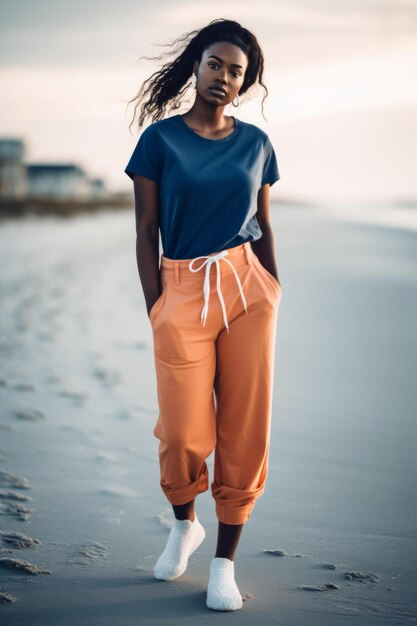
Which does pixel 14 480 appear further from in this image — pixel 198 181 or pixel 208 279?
pixel 198 181

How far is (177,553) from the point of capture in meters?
2.44


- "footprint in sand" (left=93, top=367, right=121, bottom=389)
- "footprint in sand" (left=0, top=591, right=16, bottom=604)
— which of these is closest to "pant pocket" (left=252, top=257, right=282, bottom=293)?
"footprint in sand" (left=0, top=591, right=16, bottom=604)

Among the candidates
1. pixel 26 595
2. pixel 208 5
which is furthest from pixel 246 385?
pixel 208 5

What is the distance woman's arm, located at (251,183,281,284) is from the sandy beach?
Answer: 1.08 m

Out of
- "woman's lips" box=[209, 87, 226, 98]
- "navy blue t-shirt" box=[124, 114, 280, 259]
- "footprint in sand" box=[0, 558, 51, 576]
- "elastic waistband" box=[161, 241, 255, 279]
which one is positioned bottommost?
"footprint in sand" box=[0, 558, 51, 576]

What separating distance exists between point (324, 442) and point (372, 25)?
395 inches

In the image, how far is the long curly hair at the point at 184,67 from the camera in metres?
2.38

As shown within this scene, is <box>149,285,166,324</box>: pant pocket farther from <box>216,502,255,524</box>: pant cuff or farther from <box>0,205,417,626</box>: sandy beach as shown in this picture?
<box>0,205,417,626</box>: sandy beach

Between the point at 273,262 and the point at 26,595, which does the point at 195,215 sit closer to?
the point at 273,262

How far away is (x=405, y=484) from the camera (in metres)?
→ 3.39

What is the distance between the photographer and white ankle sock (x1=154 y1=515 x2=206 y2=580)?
7.98ft

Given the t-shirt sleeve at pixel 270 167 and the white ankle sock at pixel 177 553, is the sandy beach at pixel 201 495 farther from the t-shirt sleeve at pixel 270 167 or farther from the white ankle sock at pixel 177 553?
the t-shirt sleeve at pixel 270 167

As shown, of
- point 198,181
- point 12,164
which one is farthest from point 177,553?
point 12,164

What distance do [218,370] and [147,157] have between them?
2.34 feet
